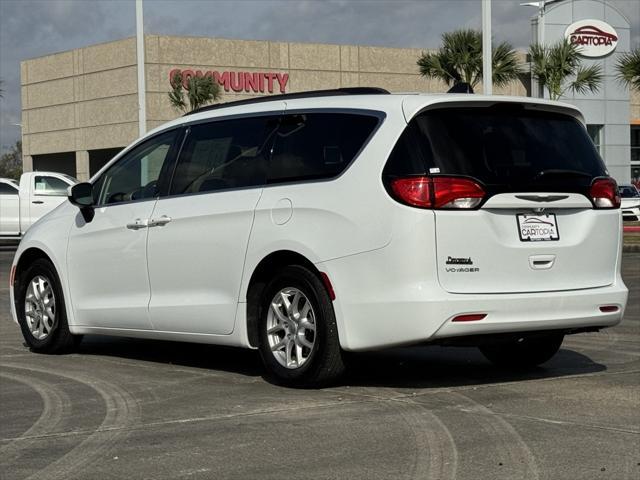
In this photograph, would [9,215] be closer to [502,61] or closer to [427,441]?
[502,61]

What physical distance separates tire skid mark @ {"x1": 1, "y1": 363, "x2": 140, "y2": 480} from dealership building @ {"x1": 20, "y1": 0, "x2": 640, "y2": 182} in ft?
158

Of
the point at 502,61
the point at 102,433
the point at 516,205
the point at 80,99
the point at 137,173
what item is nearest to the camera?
the point at 102,433

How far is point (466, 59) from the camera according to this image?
42.9 meters

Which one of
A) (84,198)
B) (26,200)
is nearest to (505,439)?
(84,198)

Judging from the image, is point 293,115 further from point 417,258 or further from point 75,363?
point 75,363

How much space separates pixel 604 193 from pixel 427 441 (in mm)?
2688

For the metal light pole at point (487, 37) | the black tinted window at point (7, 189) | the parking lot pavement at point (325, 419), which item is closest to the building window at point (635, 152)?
the metal light pole at point (487, 37)

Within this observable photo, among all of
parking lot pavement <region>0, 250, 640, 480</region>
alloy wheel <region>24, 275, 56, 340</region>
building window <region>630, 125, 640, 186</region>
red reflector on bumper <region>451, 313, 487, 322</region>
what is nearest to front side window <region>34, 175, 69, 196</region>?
alloy wheel <region>24, 275, 56, 340</region>

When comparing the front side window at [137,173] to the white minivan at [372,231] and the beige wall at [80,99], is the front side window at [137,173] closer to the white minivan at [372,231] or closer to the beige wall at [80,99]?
the white minivan at [372,231]

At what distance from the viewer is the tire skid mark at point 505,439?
545 cm

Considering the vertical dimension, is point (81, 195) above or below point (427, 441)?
above

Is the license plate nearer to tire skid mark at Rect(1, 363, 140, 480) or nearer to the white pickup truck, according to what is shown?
tire skid mark at Rect(1, 363, 140, 480)

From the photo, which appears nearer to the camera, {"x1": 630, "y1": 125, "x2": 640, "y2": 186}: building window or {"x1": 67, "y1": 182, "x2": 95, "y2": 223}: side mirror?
{"x1": 67, "y1": 182, "x2": 95, "y2": 223}: side mirror

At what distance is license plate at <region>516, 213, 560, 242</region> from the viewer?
24.7 feet
